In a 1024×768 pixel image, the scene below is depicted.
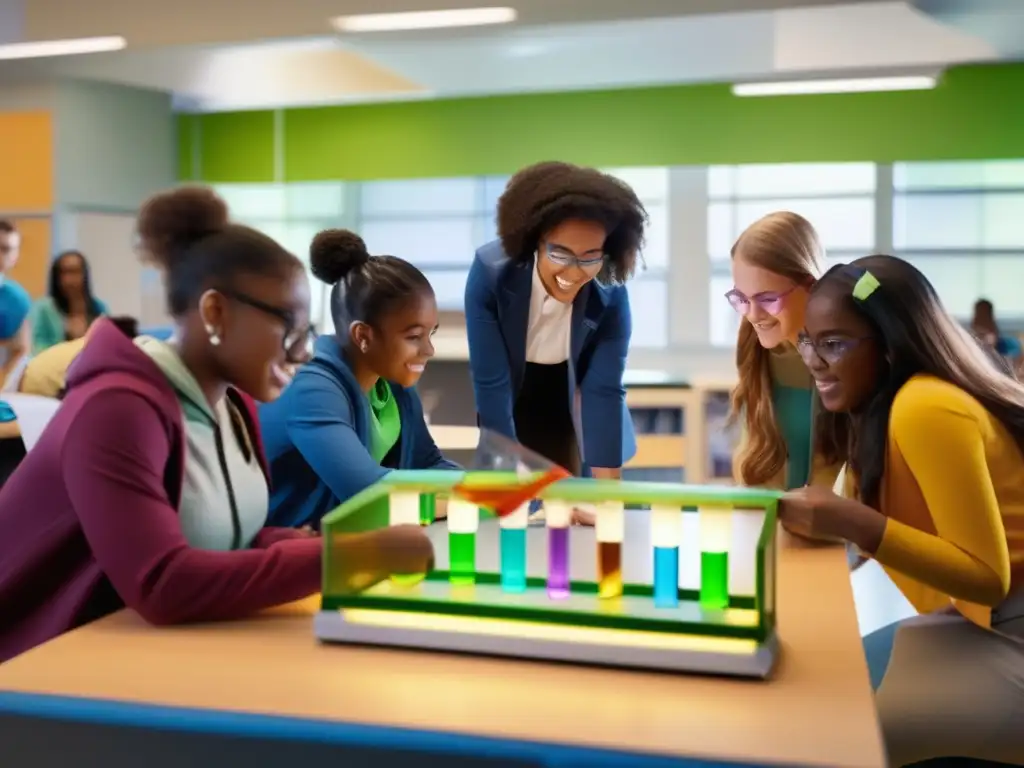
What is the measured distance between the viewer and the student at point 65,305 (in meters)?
5.09

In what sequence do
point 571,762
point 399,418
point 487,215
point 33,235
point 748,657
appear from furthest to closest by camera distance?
point 487,215 < point 33,235 < point 399,418 < point 748,657 < point 571,762

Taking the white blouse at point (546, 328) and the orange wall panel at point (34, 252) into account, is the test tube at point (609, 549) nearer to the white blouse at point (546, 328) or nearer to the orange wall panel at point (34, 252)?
the white blouse at point (546, 328)

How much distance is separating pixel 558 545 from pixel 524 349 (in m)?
1.18

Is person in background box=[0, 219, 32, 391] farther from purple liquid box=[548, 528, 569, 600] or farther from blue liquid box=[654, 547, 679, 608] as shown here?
blue liquid box=[654, 547, 679, 608]

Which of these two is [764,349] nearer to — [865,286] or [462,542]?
[865,286]

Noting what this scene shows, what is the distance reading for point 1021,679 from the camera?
146cm

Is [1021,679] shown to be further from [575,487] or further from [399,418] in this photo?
[399,418]

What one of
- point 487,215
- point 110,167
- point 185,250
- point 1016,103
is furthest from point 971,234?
point 185,250

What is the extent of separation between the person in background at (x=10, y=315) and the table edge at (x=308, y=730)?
11.2ft

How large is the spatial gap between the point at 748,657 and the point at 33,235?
6.41 meters

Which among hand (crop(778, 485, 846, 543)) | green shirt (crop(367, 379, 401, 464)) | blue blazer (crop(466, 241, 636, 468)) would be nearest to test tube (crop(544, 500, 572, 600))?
hand (crop(778, 485, 846, 543))

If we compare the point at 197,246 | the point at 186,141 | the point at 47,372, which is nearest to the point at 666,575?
the point at 197,246

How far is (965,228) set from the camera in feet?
21.9

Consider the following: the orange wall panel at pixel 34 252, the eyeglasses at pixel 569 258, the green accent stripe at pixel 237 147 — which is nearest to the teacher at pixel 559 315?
the eyeglasses at pixel 569 258
